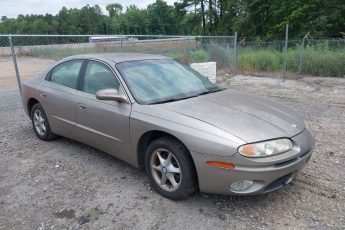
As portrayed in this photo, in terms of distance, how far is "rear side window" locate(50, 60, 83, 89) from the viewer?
4695 millimetres

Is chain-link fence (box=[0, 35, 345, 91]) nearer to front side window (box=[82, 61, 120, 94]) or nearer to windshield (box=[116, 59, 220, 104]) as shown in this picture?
front side window (box=[82, 61, 120, 94])

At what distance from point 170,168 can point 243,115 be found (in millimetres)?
920

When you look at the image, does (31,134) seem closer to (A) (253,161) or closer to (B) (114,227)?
(B) (114,227)

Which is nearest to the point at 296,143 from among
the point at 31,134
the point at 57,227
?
the point at 57,227

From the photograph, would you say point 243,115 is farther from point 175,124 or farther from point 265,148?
point 175,124

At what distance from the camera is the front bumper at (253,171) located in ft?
9.90

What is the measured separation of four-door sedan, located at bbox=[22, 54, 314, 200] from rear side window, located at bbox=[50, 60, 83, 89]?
0.02m

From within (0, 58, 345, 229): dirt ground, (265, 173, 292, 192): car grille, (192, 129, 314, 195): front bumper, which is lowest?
(0, 58, 345, 229): dirt ground

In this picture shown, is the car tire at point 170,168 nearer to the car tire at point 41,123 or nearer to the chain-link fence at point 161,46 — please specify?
the car tire at point 41,123

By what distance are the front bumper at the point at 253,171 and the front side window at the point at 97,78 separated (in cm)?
153

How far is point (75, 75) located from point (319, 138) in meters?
3.86

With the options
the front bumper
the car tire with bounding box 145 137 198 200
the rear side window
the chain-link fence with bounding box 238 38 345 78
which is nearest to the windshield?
the car tire with bounding box 145 137 198 200

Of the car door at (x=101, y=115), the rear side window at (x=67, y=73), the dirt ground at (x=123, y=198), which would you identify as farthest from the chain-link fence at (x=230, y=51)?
the dirt ground at (x=123, y=198)

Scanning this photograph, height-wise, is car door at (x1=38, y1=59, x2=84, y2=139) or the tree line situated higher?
the tree line
